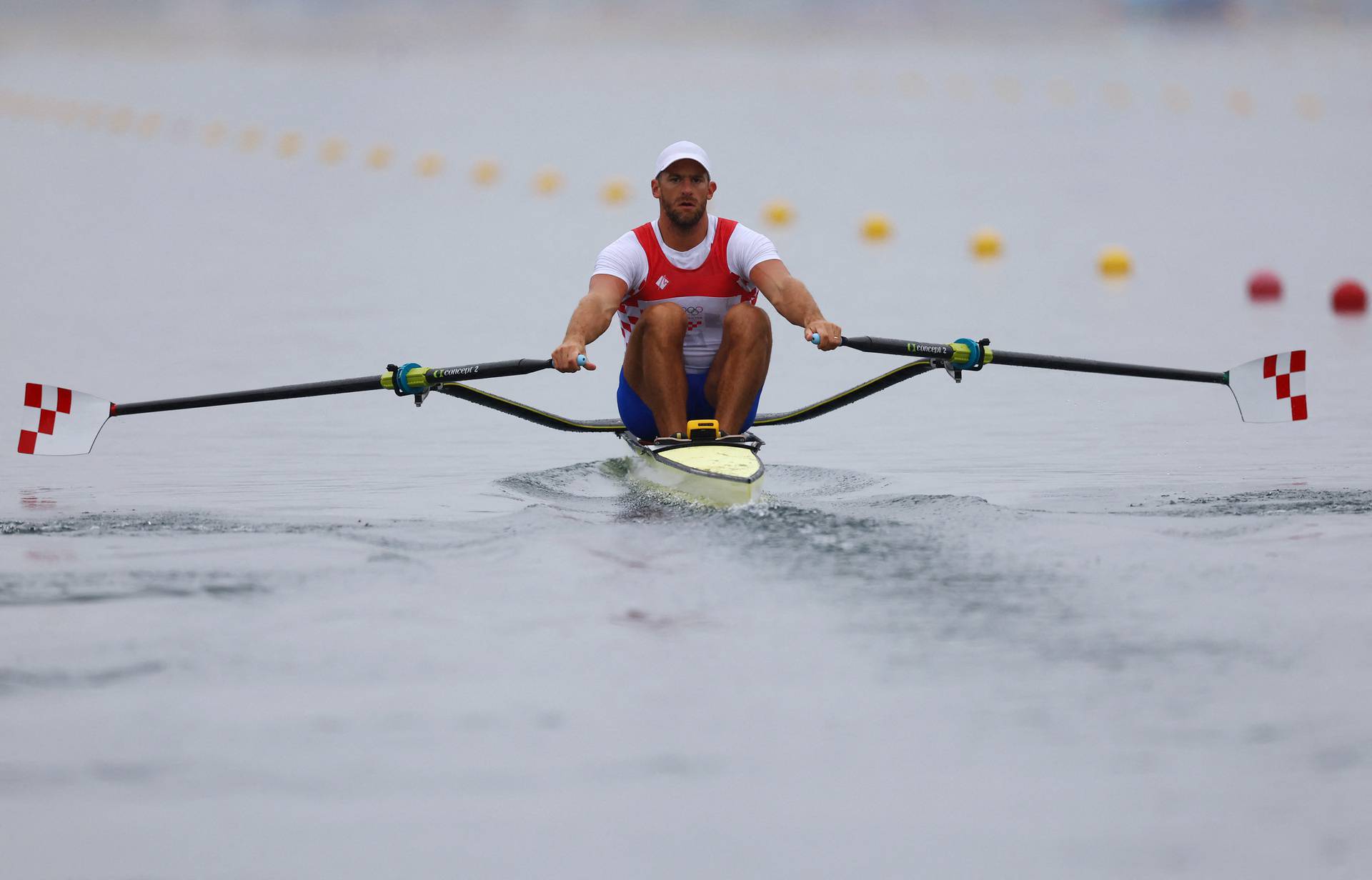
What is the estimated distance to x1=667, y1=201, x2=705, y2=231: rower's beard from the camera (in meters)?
8.60

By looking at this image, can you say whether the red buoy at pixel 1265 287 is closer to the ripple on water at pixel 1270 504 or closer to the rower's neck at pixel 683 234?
the ripple on water at pixel 1270 504

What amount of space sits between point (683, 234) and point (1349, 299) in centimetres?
839

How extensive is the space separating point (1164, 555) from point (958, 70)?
4351 cm

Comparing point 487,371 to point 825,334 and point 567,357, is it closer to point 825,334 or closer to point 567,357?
point 567,357

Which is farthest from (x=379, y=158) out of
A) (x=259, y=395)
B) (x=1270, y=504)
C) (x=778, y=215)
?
(x=1270, y=504)

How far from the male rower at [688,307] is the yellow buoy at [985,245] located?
11.0 m

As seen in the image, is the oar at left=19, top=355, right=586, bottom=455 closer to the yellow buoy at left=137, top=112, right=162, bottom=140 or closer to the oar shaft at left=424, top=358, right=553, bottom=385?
the oar shaft at left=424, top=358, right=553, bottom=385

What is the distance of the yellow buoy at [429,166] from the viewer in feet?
97.5

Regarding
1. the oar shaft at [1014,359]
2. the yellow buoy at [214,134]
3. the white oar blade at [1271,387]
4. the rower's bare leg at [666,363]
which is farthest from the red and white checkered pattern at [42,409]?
the yellow buoy at [214,134]

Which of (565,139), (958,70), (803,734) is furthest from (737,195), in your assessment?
(958,70)

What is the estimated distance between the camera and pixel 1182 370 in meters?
9.08

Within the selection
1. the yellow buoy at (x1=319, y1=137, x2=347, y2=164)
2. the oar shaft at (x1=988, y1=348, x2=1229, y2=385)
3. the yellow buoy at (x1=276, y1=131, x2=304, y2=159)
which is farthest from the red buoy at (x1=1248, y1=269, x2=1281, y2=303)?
the yellow buoy at (x1=276, y1=131, x2=304, y2=159)

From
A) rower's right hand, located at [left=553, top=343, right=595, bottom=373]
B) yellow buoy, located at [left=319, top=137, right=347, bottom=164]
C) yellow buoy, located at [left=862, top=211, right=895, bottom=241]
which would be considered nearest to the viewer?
rower's right hand, located at [left=553, top=343, right=595, bottom=373]

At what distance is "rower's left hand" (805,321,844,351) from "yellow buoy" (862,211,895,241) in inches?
515
